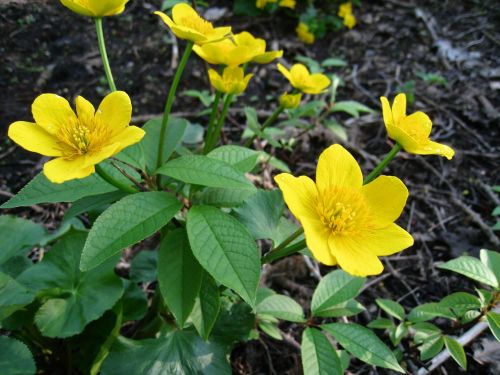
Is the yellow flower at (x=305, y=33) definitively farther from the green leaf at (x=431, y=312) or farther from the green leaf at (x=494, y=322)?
the green leaf at (x=494, y=322)

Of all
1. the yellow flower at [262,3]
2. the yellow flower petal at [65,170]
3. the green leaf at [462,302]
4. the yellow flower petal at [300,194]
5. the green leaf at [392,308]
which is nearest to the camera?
the yellow flower petal at [65,170]

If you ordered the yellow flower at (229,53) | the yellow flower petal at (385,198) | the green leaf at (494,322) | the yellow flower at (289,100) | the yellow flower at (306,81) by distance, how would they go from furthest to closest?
1. the yellow flower at (306,81)
2. the yellow flower at (289,100)
3. the yellow flower at (229,53)
4. the green leaf at (494,322)
5. the yellow flower petal at (385,198)

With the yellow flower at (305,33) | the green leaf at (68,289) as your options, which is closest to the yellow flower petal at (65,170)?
the green leaf at (68,289)

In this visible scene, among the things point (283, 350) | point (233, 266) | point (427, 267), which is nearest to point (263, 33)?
point (427, 267)

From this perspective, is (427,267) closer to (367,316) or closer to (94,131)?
(367,316)

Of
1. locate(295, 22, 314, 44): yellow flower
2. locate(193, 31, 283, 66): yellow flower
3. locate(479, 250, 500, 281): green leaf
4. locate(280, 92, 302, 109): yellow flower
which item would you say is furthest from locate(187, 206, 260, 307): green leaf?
locate(295, 22, 314, 44): yellow flower

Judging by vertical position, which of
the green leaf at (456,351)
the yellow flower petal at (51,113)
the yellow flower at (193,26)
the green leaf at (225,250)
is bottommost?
the green leaf at (456,351)

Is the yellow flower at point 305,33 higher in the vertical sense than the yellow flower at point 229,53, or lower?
lower
